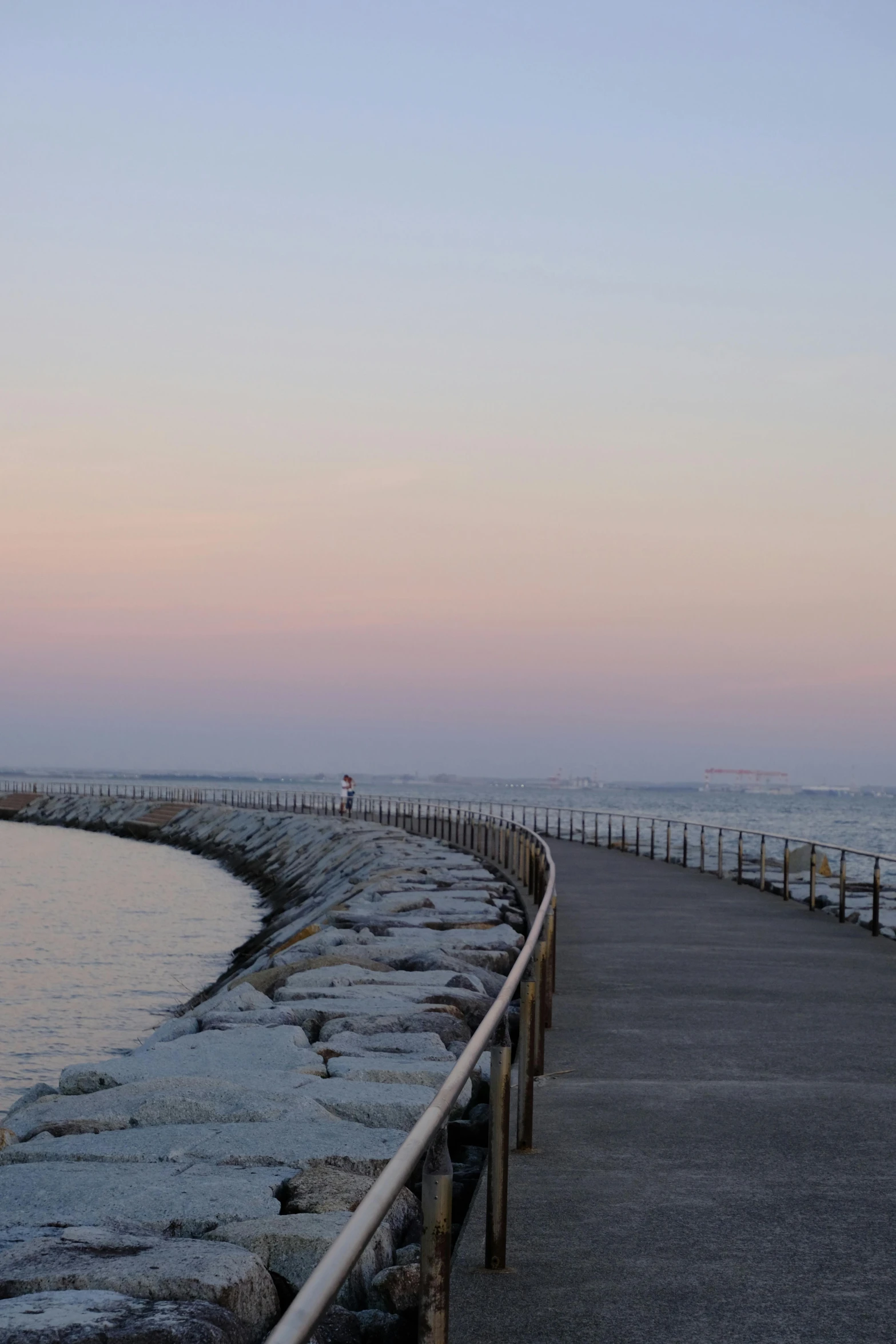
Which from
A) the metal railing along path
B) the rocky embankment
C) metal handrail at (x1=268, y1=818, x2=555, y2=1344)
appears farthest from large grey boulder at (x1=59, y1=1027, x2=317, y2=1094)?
the metal railing along path

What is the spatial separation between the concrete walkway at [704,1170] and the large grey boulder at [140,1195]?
2.66ft

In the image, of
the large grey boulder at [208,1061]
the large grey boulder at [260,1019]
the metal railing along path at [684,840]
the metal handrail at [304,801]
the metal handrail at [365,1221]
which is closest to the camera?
the metal handrail at [365,1221]

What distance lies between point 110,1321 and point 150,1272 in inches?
15.5

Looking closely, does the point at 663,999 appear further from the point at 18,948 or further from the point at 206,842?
the point at 206,842

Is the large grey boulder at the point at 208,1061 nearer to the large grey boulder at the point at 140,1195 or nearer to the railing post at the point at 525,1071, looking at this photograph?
the large grey boulder at the point at 140,1195

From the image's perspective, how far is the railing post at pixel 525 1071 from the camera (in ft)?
18.1

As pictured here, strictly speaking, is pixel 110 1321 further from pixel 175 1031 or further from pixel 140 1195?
pixel 175 1031

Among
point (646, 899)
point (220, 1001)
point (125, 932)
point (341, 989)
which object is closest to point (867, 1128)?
point (341, 989)

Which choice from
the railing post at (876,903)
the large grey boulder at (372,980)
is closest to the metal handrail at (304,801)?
the railing post at (876,903)

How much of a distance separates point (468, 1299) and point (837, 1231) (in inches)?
52.6

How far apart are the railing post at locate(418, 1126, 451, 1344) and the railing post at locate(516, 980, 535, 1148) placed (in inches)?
89.5

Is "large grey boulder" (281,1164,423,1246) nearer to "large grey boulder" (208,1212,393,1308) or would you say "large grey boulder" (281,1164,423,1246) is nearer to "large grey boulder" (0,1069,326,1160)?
→ "large grey boulder" (208,1212,393,1308)

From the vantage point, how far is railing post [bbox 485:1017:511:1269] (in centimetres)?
423

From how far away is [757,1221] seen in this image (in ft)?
15.3
